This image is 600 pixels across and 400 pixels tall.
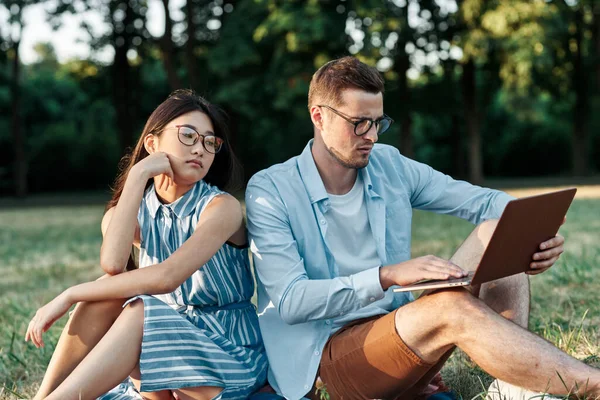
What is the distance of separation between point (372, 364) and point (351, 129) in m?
0.98

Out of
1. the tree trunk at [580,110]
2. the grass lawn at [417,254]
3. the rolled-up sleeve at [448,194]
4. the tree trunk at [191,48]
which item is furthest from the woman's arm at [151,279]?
the tree trunk at [580,110]

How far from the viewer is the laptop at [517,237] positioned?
9.32 feet

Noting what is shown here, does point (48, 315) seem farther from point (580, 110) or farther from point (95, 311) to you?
point (580, 110)

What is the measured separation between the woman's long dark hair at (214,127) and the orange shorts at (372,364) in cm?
93

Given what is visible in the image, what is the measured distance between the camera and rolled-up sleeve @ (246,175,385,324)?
310 centimetres

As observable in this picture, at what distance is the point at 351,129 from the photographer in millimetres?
3428

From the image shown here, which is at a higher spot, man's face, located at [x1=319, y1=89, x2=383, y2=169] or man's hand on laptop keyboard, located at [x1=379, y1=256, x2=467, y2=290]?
man's face, located at [x1=319, y1=89, x2=383, y2=169]

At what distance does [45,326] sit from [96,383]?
0.38 metres

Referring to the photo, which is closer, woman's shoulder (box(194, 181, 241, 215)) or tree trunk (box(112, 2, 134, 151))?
woman's shoulder (box(194, 181, 241, 215))

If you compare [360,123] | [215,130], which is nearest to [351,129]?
[360,123]

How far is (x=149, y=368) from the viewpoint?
10.2 feet

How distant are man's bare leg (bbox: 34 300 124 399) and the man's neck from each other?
1.02 m

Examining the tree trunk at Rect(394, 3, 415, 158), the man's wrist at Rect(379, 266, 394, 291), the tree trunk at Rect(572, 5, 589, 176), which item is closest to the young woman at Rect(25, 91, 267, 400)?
the man's wrist at Rect(379, 266, 394, 291)

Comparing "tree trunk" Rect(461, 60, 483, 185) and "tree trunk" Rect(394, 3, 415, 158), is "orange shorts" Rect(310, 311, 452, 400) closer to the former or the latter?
"tree trunk" Rect(394, 3, 415, 158)
